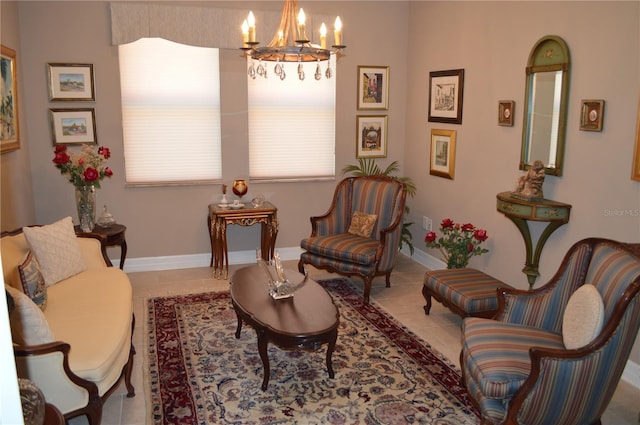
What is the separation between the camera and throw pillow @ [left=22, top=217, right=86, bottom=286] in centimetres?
376

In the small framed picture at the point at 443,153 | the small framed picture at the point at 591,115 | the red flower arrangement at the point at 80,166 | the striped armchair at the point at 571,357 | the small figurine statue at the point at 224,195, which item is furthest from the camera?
the small figurine statue at the point at 224,195

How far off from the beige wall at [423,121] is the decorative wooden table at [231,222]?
42 cm

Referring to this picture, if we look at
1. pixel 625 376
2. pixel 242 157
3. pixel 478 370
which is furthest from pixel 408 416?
pixel 242 157

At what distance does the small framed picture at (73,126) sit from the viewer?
5375mm

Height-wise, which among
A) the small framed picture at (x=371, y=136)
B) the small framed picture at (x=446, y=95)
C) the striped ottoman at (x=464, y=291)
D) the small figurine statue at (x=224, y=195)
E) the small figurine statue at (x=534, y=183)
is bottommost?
the striped ottoman at (x=464, y=291)

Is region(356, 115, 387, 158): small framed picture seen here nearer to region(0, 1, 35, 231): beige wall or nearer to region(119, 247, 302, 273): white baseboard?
region(119, 247, 302, 273): white baseboard

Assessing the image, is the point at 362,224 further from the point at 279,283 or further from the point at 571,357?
the point at 571,357

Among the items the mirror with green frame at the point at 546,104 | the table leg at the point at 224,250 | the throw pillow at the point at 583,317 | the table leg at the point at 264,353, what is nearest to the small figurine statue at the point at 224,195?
the table leg at the point at 224,250

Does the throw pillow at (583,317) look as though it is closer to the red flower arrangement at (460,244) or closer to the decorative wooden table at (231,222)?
the red flower arrangement at (460,244)

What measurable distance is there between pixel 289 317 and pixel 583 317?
66.3 inches

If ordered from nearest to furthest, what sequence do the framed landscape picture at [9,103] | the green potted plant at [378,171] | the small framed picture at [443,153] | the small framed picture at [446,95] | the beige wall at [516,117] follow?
1. the beige wall at [516,117]
2. the framed landscape picture at [9,103]
3. the small framed picture at [446,95]
4. the small framed picture at [443,153]
5. the green potted plant at [378,171]

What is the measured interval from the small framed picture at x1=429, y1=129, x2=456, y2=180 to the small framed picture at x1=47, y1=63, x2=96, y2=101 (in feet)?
12.0

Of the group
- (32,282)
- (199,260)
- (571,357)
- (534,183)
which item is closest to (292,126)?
(199,260)

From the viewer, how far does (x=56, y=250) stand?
3.88m
